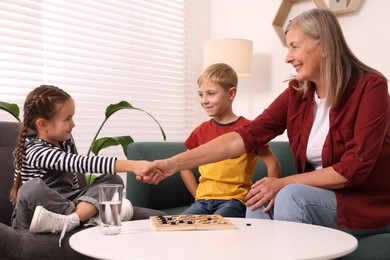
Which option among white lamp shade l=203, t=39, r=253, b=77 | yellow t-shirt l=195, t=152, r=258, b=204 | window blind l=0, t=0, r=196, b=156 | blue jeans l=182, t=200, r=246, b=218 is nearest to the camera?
blue jeans l=182, t=200, r=246, b=218

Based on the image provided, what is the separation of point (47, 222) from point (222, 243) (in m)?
0.64

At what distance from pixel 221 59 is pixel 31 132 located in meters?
1.64

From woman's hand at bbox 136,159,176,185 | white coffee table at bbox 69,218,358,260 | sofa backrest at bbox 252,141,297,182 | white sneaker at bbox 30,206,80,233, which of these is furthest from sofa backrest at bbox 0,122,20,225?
sofa backrest at bbox 252,141,297,182

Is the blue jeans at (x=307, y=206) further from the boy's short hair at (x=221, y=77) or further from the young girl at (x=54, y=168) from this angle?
the boy's short hair at (x=221, y=77)

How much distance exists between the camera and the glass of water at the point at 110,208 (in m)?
1.22

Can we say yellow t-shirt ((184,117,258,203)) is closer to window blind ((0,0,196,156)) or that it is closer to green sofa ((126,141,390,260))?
green sofa ((126,141,390,260))

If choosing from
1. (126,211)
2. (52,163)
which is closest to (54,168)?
(52,163)

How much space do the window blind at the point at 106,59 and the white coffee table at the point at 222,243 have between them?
5.69 feet

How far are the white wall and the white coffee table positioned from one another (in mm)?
1977

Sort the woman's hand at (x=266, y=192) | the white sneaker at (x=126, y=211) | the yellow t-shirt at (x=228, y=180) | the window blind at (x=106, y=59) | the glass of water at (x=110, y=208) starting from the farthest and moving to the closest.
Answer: the window blind at (x=106, y=59) → the yellow t-shirt at (x=228, y=180) → the white sneaker at (x=126, y=211) → the woman's hand at (x=266, y=192) → the glass of water at (x=110, y=208)

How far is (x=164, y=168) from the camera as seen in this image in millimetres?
1750

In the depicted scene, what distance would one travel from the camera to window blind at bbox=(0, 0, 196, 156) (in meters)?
2.74

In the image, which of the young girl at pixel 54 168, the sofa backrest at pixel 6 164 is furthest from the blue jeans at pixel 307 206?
the sofa backrest at pixel 6 164

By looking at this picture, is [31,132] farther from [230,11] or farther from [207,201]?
[230,11]
